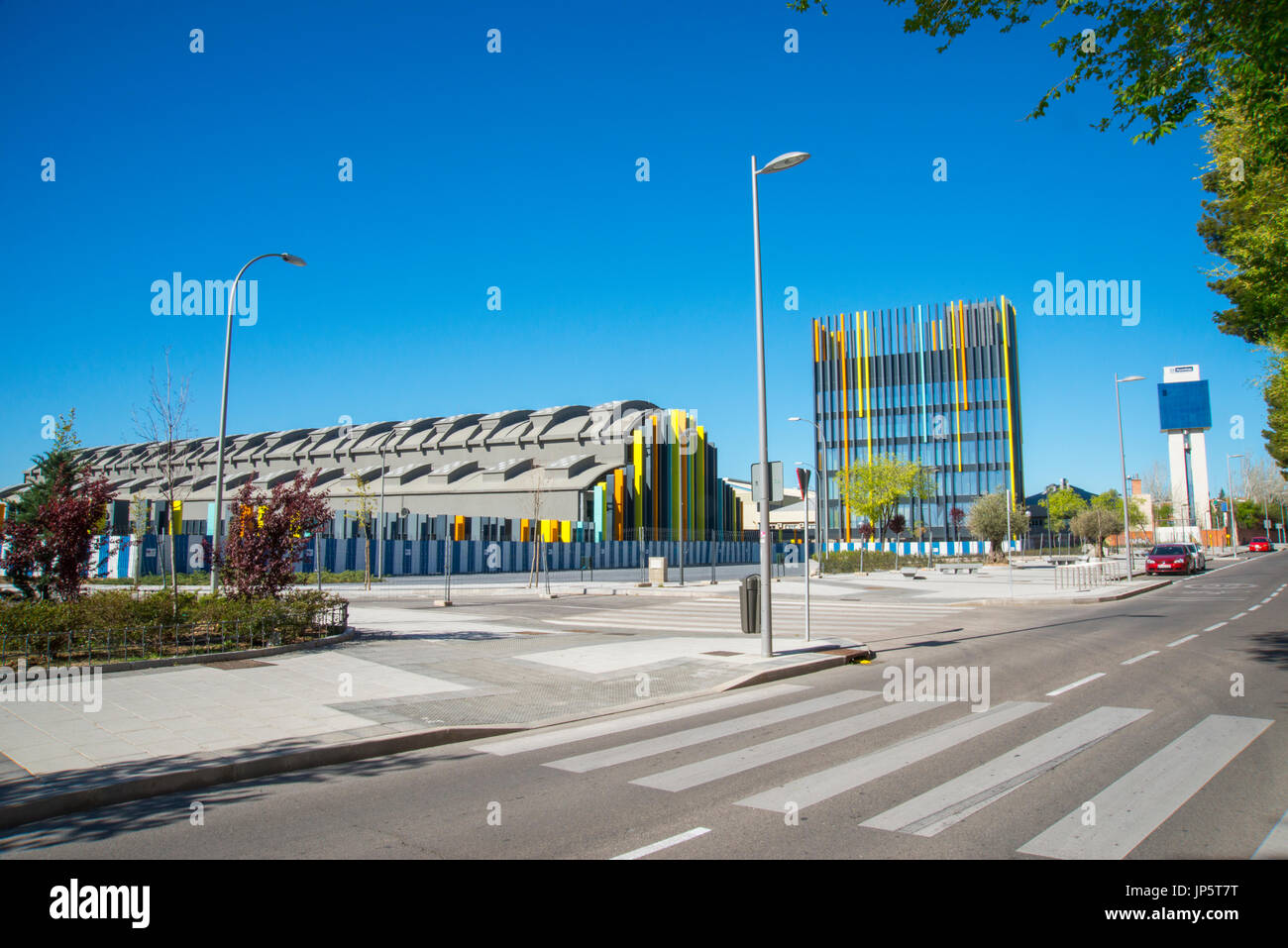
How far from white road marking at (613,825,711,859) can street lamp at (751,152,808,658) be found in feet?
24.8

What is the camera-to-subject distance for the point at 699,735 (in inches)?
309

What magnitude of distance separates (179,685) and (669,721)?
659 centimetres

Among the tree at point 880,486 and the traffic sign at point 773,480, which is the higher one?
the tree at point 880,486

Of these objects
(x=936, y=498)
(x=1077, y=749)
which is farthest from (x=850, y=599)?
(x=936, y=498)

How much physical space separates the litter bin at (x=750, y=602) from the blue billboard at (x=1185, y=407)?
11201 centimetres

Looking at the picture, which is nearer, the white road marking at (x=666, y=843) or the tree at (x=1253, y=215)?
the white road marking at (x=666, y=843)

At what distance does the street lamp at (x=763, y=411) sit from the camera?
12695 mm

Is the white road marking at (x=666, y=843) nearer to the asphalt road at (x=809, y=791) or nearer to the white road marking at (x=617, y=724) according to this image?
the asphalt road at (x=809, y=791)

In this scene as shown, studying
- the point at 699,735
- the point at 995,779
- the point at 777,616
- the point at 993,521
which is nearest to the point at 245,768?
the point at 699,735

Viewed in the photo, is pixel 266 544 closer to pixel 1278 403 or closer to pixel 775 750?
pixel 775 750

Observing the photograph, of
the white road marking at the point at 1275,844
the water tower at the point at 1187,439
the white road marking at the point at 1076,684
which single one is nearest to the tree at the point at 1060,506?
the water tower at the point at 1187,439

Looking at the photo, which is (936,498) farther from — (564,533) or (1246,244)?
(1246,244)

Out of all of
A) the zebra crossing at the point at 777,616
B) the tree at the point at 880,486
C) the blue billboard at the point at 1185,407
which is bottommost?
the zebra crossing at the point at 777,616

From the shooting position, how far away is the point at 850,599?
2802 centimetres
